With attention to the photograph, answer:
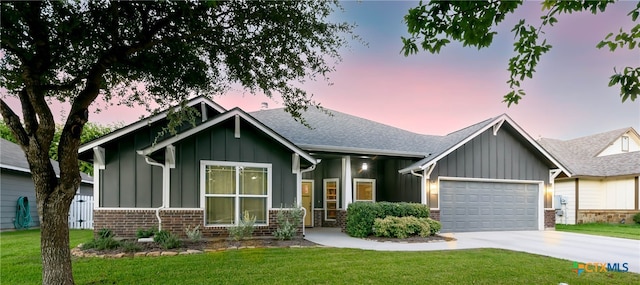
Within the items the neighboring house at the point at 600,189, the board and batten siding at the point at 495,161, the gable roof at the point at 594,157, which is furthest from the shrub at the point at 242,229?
the neighboring house at the point at 600,189

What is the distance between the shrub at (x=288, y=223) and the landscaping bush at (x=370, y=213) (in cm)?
188

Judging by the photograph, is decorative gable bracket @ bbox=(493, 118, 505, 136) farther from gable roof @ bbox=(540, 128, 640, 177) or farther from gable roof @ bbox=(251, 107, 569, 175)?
gable roof @ bbox=(540, 128, 640, 177)

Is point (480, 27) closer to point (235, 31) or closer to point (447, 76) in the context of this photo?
point (235, 31)

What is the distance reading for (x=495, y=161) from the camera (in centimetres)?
1420

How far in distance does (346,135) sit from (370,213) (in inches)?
153

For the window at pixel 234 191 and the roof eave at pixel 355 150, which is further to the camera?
the roof eave at pixel 355 150

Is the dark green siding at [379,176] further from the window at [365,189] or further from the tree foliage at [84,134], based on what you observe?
the tree foliage at [84,134]

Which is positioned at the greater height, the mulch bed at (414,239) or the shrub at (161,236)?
the shrub at (161,236)

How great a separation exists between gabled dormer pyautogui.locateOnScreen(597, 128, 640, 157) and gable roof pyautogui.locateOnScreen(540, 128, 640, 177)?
9 centimetres

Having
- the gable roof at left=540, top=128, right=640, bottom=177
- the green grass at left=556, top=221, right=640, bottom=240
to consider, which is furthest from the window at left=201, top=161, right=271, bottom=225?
the gable roof at left=540, top=128, right=640, bottom=177

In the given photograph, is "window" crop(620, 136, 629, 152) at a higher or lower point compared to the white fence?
higher

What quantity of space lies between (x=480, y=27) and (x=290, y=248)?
6264mm

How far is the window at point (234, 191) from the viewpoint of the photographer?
33.4ft

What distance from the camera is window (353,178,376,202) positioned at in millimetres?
14898
